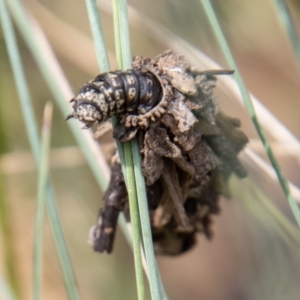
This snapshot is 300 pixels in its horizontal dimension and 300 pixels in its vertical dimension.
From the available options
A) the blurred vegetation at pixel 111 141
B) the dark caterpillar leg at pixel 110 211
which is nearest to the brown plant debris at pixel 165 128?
the dark caterpillar leg at pixel 110 211

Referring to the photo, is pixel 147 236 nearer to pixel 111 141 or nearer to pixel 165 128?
pixel 165 128

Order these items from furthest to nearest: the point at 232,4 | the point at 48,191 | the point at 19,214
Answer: the point at 19,214 → the point at 232,4 → the point at 48,191

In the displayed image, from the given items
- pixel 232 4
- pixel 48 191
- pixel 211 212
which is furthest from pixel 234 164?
pixel 232 4

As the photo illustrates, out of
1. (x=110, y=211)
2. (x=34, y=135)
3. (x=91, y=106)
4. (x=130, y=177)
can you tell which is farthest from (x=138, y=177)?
(x=34, y=135)

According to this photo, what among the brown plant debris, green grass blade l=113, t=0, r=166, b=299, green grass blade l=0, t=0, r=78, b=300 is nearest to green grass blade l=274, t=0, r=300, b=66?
the brown plant debris

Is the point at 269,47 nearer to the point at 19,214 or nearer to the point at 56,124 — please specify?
the point at 56,124

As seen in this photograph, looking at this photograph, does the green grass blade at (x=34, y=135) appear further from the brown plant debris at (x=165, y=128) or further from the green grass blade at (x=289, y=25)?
the green grass blade at (x=289, y=25)

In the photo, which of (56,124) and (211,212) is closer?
(211,212)
